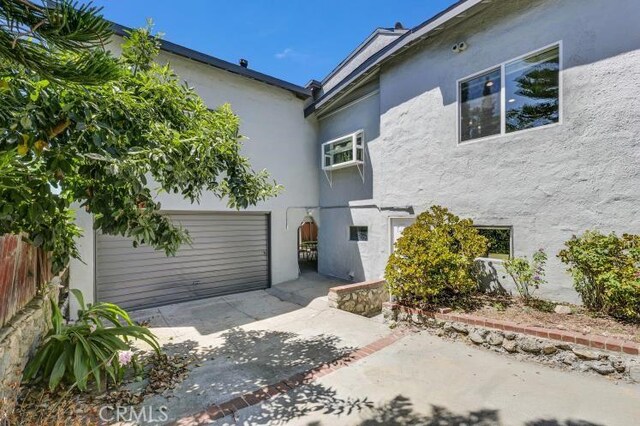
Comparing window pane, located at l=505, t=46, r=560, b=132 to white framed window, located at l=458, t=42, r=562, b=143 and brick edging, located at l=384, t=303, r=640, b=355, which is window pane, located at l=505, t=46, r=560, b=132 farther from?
brick edging, located at l=384, t=303, r=640, b=355

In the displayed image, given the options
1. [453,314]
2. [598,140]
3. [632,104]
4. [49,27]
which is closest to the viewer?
[49,27]

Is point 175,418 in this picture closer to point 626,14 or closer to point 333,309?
point 333,309

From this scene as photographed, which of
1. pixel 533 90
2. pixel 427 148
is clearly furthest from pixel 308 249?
pixel 533 90

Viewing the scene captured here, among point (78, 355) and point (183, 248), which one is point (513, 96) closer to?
point (78, 355)

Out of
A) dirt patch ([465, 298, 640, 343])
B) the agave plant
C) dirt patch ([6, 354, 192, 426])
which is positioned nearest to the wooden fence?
the agave plant

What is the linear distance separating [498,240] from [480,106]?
3188 millimetres

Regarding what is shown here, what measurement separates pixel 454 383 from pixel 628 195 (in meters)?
4.42

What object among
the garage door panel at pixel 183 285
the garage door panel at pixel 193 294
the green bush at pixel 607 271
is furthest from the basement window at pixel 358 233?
the green bush at pixel 607 271

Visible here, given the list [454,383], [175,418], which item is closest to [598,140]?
[454,383]

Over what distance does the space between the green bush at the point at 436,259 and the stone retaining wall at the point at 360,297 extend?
139cm

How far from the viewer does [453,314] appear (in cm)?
571

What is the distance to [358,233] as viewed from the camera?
33.4ft

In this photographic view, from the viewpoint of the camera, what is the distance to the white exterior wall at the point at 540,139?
5.04 meters

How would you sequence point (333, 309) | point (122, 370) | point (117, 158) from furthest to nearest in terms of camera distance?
point (333, 309)
point (122, 370)
point (117, 158)
